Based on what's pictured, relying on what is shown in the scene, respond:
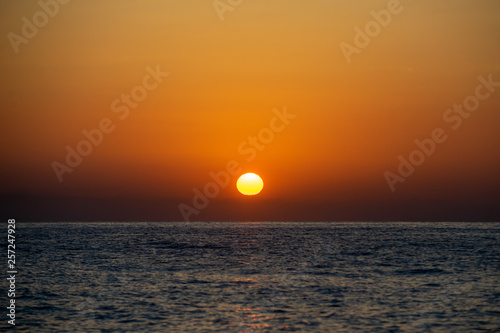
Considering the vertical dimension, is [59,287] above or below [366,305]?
above

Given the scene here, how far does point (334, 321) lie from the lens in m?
33.0

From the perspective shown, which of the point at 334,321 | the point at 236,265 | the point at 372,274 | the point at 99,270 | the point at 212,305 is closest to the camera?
the point at 334,321

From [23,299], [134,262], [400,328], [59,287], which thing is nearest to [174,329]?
[400,328]

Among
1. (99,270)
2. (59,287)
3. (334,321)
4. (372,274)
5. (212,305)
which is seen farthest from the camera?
(99,270)

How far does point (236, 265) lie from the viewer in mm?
65500

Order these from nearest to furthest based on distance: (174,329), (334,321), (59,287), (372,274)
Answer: (174,329) < (334,321) < (59,287) < (372,274)

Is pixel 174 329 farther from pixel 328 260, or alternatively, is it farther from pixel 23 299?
pixel 328 260

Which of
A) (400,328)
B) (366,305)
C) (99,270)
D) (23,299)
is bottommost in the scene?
(400,328)

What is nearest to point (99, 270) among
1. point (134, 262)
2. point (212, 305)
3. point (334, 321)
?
point (134, 262)

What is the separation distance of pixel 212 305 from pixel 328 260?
37.0 meters

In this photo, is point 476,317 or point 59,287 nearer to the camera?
point 476,317

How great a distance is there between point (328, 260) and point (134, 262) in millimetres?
23377

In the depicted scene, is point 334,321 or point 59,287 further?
point 59,287

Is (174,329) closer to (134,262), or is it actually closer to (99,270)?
(99,270)
